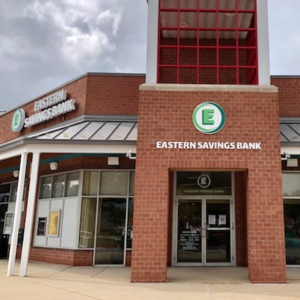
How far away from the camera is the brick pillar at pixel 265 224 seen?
8.73 metres

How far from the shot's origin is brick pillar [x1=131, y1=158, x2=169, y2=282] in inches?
345

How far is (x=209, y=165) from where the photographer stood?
30.3ft

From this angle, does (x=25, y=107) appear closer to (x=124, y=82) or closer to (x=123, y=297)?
(x=124, y=82)

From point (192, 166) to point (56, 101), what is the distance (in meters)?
7.66

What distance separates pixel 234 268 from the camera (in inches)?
440

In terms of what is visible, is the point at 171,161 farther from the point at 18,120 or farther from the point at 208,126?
the point at 18,120

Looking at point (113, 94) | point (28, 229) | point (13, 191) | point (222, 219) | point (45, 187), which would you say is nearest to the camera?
point (28, 229)

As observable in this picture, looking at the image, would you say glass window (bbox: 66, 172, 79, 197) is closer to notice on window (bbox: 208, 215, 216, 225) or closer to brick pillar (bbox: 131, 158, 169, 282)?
brick pillar (bbox: 131, 158, 169, 282)

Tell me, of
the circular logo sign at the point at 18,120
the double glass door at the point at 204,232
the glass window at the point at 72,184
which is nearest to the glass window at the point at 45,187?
the glass window at the point at 72,184

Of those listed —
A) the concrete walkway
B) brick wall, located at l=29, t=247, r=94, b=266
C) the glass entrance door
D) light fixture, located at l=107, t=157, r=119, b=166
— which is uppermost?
light fixture, located at l=107, t=157, r=119, b=166

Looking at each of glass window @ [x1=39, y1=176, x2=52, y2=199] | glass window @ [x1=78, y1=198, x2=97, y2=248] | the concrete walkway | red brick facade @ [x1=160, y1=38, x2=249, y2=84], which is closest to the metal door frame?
the concrete walkway

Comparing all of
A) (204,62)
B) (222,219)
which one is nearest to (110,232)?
(222,219)

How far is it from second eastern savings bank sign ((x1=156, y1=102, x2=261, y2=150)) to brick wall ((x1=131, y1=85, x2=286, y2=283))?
0.11 m

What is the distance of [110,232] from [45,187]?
11.4ft
